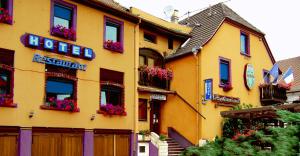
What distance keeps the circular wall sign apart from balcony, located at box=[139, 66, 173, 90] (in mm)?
5164

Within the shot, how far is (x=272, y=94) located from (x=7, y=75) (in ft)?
55.8

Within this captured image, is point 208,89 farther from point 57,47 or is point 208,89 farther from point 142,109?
point 57,47

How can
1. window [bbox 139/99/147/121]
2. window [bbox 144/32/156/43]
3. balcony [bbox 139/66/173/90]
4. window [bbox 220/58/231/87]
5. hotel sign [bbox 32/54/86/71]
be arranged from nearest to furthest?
hotel sign [bbox 32/54/86/71], balcony [bbox 139/66/173/90], window [bbox 139/99/147/121], window [bbox 144/32/156/43], window [bbox 220/58/231/87]

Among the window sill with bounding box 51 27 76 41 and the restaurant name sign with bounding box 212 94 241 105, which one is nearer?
the window sill with bounding box 51 27 76 41

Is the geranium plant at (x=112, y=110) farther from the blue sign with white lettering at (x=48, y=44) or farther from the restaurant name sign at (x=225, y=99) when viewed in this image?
the restaurant name sign at (x=225, y=99)

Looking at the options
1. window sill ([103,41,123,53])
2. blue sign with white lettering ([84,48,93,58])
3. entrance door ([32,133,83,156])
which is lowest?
entrance door ([32,133,83,156])

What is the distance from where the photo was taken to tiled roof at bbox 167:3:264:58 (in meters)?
23.3

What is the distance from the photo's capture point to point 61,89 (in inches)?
659

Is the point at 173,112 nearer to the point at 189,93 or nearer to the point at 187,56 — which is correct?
the point at 189,93

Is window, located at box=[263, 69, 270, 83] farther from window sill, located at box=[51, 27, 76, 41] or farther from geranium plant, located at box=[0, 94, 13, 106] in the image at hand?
geranium plant, located at box=[0, 94, 13, 106]

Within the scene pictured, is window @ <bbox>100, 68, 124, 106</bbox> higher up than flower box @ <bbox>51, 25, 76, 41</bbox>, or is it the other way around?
flower box @ <bbox>51, 25, 76, 41</bbox>

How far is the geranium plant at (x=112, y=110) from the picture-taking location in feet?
59.6

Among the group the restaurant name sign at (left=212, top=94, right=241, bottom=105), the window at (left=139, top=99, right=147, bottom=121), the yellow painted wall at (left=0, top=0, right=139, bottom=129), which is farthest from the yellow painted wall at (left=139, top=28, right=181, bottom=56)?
the restaurant name sign at (left=212, top=94, right=241, bottom=105)

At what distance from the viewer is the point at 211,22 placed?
24422 millimetres
